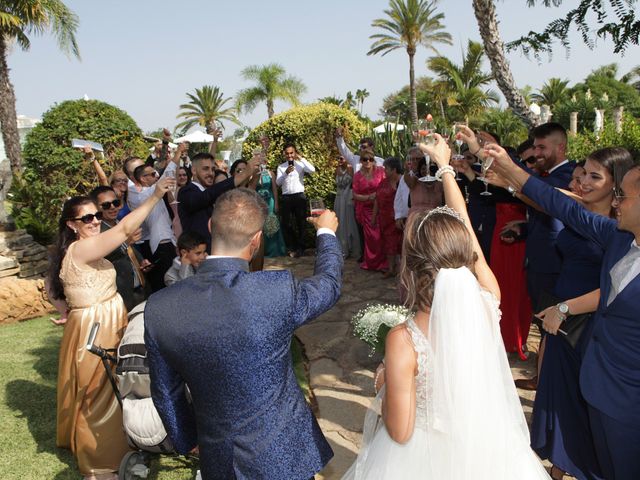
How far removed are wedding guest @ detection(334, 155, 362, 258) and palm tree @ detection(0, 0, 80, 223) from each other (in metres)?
10.7

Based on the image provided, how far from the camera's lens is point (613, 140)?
47.0 ft

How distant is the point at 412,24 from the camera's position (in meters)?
31.5

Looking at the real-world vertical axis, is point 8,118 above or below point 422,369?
above

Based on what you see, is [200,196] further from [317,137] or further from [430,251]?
[317,137]

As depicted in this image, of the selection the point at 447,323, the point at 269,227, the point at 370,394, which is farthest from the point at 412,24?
the point at 447,323

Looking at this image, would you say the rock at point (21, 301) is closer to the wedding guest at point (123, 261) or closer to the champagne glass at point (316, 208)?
the wedding guest at point (123, 261)

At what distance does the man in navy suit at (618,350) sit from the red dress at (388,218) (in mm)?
5741

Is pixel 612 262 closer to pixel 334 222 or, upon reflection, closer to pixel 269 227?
pixel 334 222

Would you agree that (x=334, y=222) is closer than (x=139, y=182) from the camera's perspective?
Yes

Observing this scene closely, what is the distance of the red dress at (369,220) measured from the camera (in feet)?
29.5

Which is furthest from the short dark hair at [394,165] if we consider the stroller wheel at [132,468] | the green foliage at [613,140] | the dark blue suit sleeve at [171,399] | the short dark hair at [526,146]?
the dark blue suit sleeve at [171,399]

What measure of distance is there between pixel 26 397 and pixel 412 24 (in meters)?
31.8

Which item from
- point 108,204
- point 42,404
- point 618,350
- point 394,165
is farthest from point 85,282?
point 394,165

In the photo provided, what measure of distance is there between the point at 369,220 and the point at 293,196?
7.08 feet
